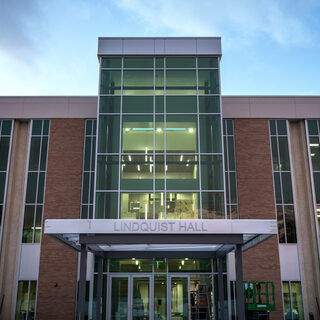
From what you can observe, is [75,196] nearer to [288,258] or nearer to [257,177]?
[257,177]

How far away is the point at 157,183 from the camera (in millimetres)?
18094

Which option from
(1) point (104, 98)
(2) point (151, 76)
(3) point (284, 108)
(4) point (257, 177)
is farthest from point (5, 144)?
(3) point (284, 108)

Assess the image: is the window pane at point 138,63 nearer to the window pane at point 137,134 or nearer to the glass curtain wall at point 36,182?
the window pane at point 137,134

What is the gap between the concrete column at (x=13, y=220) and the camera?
20.4m

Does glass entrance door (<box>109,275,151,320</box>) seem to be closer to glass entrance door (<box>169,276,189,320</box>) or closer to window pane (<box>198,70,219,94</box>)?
glass entrance door (<box>169,276,189,320</box>)

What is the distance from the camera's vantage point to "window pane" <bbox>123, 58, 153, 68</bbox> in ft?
65.9

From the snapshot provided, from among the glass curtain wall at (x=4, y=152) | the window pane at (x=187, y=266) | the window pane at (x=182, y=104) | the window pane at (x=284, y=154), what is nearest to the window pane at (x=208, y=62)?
the window pane at (x=182, y=104)

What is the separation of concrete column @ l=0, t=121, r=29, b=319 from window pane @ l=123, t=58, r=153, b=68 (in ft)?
23.6

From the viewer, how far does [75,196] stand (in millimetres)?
21375

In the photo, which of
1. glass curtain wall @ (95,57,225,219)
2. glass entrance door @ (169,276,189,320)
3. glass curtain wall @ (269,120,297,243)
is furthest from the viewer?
glass curtain wall @ (269,120,297,243)

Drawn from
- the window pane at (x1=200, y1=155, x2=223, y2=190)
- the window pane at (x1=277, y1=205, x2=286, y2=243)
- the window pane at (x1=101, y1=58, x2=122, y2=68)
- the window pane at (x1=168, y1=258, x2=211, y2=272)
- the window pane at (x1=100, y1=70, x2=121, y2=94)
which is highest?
the window pane at (x1=101, y1=58, x2=122, y2=68)

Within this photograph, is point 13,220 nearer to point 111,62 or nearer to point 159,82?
point 111,62

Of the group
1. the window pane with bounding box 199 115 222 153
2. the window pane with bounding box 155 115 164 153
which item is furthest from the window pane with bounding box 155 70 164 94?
the window pane with bounding box 199 115 222 153

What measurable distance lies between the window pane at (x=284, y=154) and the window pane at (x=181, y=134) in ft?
19.6
